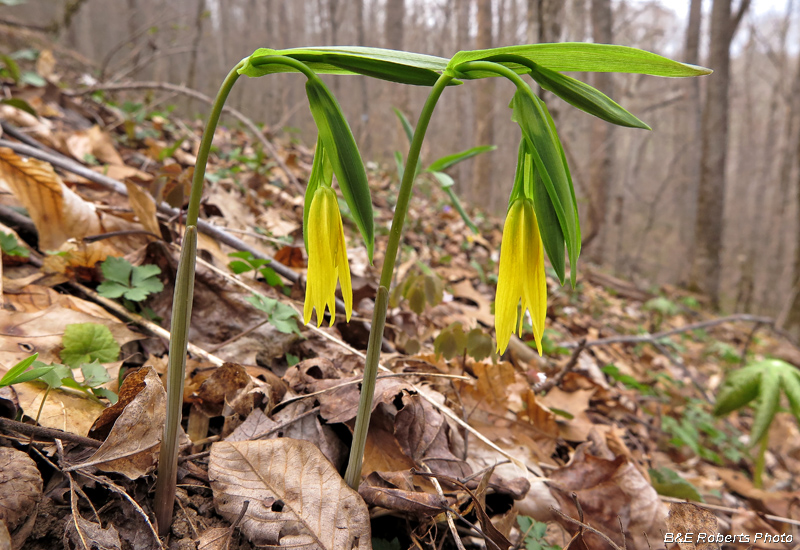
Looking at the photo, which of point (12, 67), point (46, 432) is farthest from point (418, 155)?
point (12, 67)

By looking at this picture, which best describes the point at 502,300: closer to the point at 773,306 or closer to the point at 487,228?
the point at 487,228

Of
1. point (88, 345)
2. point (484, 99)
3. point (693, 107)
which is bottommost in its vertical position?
point (88, 345)

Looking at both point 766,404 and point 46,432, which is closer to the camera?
point 46,432

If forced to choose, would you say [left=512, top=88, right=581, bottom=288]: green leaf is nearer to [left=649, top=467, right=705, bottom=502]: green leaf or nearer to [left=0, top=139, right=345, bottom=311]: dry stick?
[left=0, top=139, right=345, bottom=311]: dry stick

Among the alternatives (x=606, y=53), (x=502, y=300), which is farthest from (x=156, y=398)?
(x=606, y=53)

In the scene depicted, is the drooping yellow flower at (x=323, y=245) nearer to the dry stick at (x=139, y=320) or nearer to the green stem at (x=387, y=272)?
the green stem at (x=387, y=272)

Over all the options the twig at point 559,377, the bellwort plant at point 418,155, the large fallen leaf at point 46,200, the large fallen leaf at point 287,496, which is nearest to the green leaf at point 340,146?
the bellwort plant at point 418,155

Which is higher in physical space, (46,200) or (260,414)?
(46,200)

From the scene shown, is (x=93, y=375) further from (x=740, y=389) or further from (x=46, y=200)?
(x=740, y=389)
